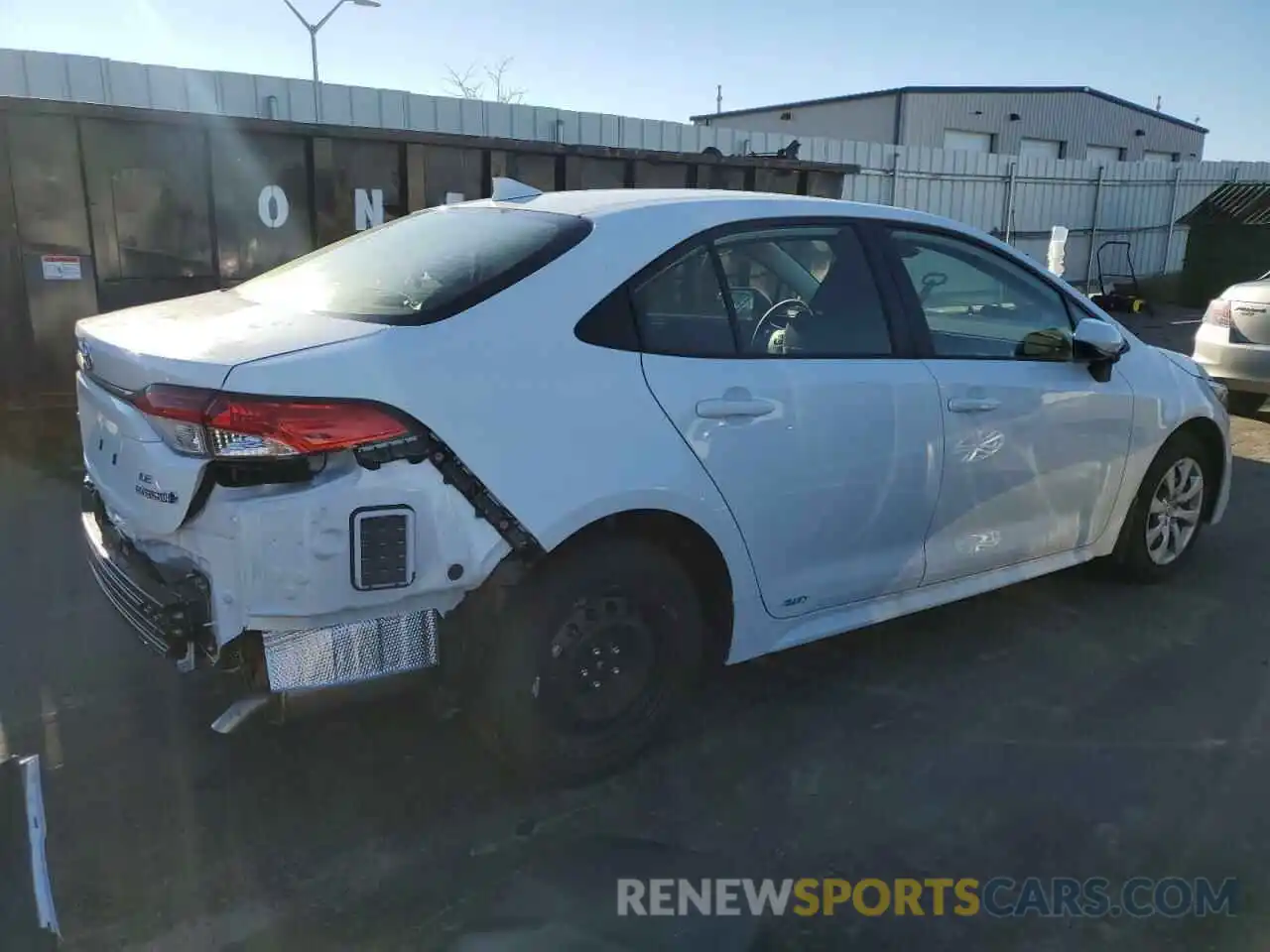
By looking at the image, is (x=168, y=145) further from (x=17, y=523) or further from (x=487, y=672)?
(x=487, y=672)

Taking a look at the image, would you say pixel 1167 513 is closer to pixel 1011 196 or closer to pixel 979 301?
pixel 979 301

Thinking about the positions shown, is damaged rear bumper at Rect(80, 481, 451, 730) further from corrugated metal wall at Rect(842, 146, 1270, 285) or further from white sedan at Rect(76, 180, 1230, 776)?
corrugated metal wall at Rect(842, 146, 1270, 285)

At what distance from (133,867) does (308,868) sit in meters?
0.45

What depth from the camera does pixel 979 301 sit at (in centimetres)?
399

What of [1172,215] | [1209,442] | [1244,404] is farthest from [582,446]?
[1172,215]

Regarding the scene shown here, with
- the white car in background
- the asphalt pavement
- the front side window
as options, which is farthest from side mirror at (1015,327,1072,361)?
the white car in background

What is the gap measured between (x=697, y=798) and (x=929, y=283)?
6.67 ft

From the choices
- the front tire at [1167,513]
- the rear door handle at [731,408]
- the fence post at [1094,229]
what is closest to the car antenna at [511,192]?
the rear door handle at [731,408]

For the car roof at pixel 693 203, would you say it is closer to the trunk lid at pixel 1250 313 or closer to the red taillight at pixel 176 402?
the red taillight at pixel 176 402

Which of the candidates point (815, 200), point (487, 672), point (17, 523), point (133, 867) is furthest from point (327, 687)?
point (17, 523)

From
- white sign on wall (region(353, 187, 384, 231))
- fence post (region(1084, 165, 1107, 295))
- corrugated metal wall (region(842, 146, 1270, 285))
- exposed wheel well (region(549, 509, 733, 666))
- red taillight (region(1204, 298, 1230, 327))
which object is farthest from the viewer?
fence post (region(1084, 165, 1107, 295))

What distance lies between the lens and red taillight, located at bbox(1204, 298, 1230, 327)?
810 centimetres

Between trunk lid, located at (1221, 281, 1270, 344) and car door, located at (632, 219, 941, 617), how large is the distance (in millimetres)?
5832

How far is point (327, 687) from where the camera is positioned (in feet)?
8.32
